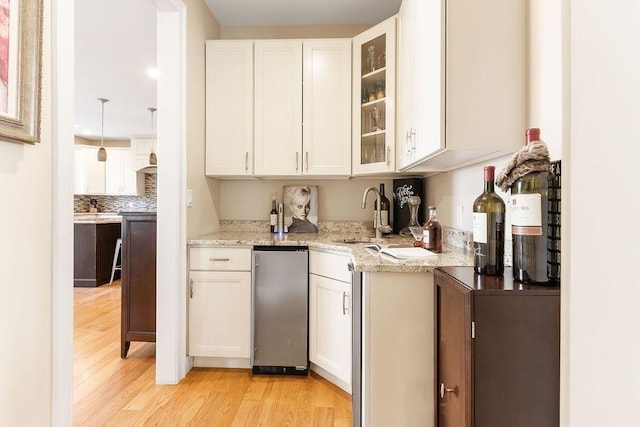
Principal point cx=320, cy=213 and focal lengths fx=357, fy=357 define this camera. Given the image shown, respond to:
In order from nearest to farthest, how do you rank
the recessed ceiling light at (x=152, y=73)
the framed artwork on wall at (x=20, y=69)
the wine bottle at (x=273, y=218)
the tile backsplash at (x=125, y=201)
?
the framed artwork on wall at (x=20, y=69), the wine bottle at (x=273, y=218), the recessed ceiling light at (x=152, y=73), the tile backsplash at (x=125, y=201)

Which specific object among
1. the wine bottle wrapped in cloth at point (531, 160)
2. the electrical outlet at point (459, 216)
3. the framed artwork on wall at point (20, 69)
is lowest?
the electrical outlet at point (459, 216)

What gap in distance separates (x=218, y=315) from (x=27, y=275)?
54.8 inches

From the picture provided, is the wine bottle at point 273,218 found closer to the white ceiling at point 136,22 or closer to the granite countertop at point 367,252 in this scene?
the granite countertop at point 367,252

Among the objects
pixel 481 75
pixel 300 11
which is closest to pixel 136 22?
pixel 300 11

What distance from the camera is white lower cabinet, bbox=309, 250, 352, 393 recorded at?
2.09 metres

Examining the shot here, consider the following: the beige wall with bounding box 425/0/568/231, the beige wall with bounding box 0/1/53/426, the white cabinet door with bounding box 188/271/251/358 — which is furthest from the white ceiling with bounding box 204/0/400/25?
the white cabinet door with bounding box 188/271/251/358

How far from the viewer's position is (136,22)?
2861 mm

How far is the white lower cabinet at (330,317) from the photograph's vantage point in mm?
2086

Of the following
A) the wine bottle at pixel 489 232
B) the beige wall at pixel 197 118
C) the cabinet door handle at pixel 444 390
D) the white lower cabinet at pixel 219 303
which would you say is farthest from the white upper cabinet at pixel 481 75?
the beige wall at pixel 197 118

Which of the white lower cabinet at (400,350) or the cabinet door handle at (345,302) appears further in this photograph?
the cabinet door handle at (345,302)

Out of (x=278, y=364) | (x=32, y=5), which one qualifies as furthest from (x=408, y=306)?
(x=32, y=5)

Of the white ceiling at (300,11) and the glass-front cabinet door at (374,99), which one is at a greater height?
the white ceiling at (300,11)

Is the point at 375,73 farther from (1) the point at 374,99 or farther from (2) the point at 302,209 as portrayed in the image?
(2) the point at 302,209

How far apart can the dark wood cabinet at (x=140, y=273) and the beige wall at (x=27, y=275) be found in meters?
1.41
